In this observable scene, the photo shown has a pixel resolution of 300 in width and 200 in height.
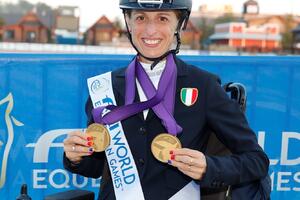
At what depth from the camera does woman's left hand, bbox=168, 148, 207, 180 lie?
64.7 inches

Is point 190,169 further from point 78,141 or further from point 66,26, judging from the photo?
point 66,26

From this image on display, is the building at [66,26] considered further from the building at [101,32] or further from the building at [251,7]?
the building at [251,7]

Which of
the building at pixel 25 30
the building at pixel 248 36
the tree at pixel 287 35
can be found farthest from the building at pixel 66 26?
the tree at pixel 287 35

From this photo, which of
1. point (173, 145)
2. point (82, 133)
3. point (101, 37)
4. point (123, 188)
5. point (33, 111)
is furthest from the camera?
point (101, 37)

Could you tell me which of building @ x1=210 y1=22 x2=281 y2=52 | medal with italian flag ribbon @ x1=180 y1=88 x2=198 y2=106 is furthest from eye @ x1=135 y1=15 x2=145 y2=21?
building @ x1=210 y1=22 x2=281 y2=52

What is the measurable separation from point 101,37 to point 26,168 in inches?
2653

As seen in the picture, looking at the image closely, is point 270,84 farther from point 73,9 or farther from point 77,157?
point 73,9

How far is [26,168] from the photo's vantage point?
3328mm

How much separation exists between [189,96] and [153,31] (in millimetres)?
314

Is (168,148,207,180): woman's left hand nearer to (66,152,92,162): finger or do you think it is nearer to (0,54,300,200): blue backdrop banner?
(66,152,92,162): finger

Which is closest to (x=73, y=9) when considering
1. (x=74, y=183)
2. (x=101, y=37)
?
(x=101, y=37)

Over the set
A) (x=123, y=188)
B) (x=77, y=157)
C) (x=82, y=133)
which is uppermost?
(x=82, y=133)

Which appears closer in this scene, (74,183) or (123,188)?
(123,188)

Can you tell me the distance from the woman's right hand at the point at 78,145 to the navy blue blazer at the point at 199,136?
11 cm
